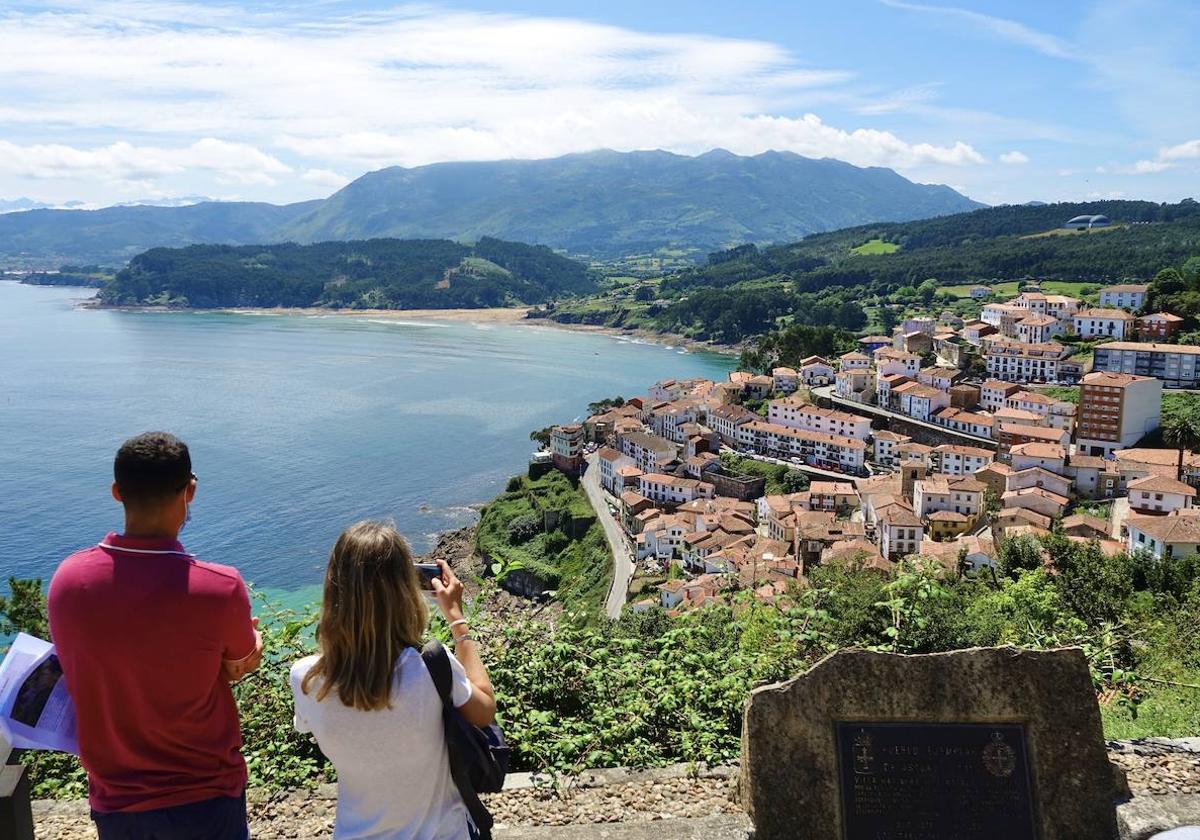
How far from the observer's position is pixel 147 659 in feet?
6.23

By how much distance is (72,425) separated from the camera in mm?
35656

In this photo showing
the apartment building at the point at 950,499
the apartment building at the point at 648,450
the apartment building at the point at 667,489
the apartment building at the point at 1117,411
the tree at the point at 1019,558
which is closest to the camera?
the tree at the point at 1019,558

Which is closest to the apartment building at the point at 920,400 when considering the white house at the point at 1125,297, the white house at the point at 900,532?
the white house at the point at 900,532

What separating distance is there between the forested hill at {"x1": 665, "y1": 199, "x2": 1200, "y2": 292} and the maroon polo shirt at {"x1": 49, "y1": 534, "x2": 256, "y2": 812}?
185 ft

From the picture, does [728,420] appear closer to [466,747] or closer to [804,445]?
[804,445]

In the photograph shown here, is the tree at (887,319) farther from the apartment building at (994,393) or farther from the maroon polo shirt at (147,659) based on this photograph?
the maroon polo shirt at (147,659)

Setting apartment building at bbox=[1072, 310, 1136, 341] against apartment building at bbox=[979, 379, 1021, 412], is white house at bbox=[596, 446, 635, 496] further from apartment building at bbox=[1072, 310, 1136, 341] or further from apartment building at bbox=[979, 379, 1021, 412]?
apartment building at bbox=[1072, 310, 1136, 341]

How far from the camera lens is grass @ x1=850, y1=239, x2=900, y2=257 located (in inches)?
3354

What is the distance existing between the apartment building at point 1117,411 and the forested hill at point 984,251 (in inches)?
1086

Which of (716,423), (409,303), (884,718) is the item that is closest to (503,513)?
(716,423)

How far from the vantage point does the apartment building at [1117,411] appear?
83.6 ft

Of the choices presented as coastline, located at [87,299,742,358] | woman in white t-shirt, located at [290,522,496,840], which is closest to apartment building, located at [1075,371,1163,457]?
woman in white t-shirt, located at [290,522,496,840]

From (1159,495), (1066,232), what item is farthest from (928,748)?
(1066,232)

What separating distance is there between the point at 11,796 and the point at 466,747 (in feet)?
4.12
